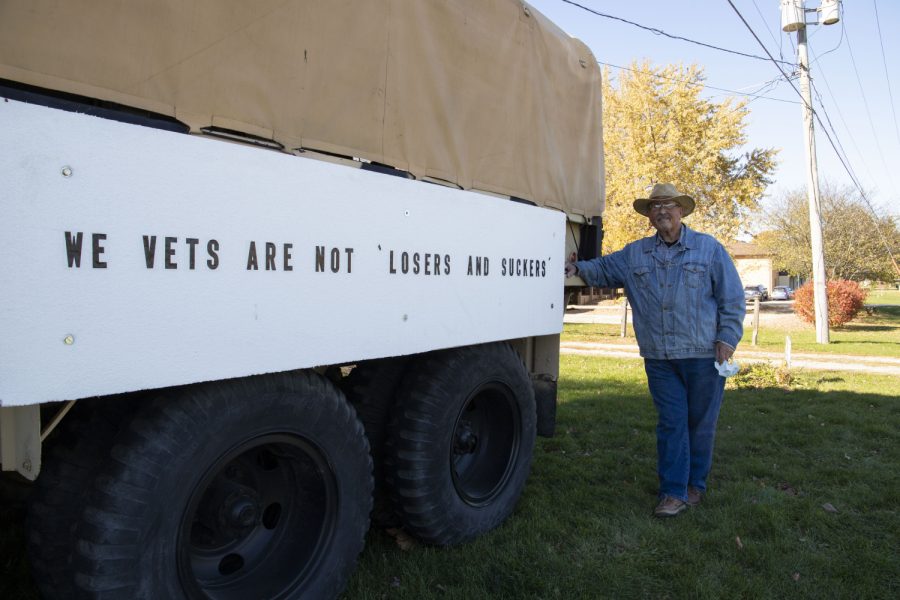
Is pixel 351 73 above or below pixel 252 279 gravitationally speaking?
above

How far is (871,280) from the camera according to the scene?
96.3 feet

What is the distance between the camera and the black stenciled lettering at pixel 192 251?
72.9 inches

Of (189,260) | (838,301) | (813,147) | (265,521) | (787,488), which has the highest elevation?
(813,147)

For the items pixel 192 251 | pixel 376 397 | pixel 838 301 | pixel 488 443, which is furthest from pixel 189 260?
pixel 838 301

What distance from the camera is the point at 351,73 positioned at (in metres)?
2.60

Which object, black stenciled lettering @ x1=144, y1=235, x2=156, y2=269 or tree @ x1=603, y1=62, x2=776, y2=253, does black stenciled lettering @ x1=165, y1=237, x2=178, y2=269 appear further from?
tree @ x1=603, y1=62, x2=776, y2=253

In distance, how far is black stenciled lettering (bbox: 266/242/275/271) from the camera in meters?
2.06

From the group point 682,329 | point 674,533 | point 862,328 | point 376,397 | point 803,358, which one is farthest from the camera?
point 862,328

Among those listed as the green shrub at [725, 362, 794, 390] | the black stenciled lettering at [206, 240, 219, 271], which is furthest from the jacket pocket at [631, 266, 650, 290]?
the green shrub at [725, 362, 794, 390]

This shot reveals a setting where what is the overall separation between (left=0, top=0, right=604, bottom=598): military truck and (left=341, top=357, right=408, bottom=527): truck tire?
0.04 ft

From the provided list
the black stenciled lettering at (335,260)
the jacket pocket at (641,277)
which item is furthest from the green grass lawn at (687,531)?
the black stenciled lettering at (335,260)

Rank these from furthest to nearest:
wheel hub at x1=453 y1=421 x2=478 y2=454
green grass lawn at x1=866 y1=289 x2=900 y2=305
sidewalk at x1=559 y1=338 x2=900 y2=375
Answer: green grass lawn at x1=866 y1=289 x2=900 y2=305 → sidewalk at x1=559 y1=338 x2=900 y2=375 → wheel hub at x1=453 y1=421 x2=478 y2=454

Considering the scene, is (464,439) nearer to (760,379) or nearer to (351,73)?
(351,73)

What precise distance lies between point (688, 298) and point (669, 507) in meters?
1.29
